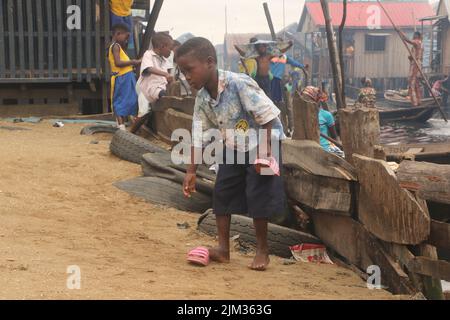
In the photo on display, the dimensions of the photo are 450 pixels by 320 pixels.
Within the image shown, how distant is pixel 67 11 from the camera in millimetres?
10945

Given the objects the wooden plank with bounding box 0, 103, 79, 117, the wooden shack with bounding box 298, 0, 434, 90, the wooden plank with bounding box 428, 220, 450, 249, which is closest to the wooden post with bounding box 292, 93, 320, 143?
the wooden plank with bounding box 428, 220, 450, 249

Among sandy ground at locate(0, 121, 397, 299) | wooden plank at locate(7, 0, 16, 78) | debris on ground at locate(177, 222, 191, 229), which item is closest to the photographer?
sandy ground at locate(0, 121, 397, 299)

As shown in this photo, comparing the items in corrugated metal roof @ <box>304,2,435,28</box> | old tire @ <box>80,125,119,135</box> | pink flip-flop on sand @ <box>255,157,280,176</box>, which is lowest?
old tire @ <box>80,125,119,135</box>

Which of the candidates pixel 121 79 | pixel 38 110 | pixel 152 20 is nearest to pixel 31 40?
pixel 38 110

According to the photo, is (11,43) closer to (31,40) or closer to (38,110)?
(31,40)

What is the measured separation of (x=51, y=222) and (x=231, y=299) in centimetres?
224

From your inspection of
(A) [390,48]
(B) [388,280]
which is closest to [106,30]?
(B) [388,280]

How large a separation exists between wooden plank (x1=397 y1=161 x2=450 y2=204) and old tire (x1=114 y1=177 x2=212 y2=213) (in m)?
2.59

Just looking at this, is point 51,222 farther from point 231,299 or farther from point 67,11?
point 67,11

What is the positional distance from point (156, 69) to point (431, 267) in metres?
5.75

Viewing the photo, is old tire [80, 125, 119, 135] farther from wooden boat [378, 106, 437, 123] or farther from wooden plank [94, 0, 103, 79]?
wooden boat [378, 106, 437, 123]

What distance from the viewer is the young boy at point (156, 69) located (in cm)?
884

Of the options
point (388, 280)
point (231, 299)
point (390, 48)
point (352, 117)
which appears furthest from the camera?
point (390, 48)

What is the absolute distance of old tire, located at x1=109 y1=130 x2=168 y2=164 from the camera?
785 centimetres
